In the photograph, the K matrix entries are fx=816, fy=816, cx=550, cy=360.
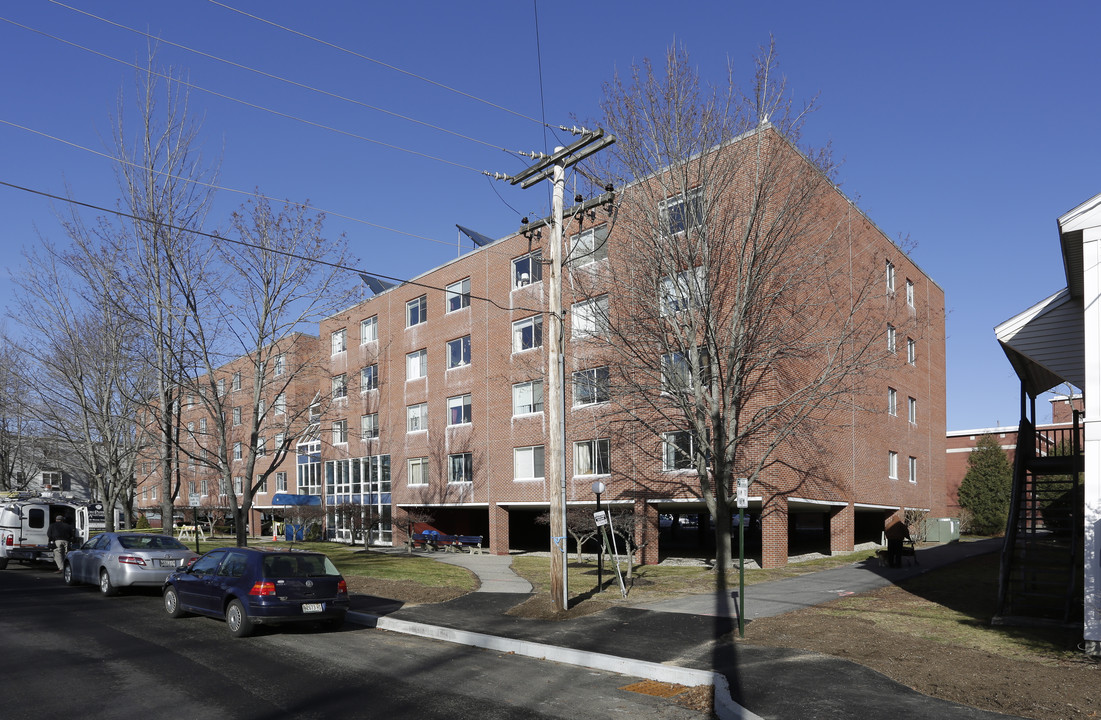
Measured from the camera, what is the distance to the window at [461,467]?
118ft

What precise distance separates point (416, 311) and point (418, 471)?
7871mm

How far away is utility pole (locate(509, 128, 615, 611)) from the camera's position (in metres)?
16.2

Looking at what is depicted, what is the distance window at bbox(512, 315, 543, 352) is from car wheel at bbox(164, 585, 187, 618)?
18.4m

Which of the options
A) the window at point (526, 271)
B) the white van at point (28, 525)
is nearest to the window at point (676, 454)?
the window at point (526, 271)

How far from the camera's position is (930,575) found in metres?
21.5

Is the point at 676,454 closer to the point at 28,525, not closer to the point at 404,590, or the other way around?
the point at 404,590

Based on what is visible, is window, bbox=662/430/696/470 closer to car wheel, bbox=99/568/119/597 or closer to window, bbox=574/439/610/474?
window, bbox=574/439/610/474

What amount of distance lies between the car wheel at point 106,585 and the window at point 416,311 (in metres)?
21.8

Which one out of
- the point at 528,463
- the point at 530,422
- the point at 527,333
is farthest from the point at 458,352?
the point at 528,463

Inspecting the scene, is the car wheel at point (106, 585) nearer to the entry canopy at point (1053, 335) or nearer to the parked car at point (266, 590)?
the parked car at point (266, 590)

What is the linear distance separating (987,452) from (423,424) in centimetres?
2963

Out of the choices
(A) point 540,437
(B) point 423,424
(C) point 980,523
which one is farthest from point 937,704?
(C) point 980,523

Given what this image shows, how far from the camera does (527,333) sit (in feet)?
110

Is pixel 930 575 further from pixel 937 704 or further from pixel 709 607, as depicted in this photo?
pixel 937 704
